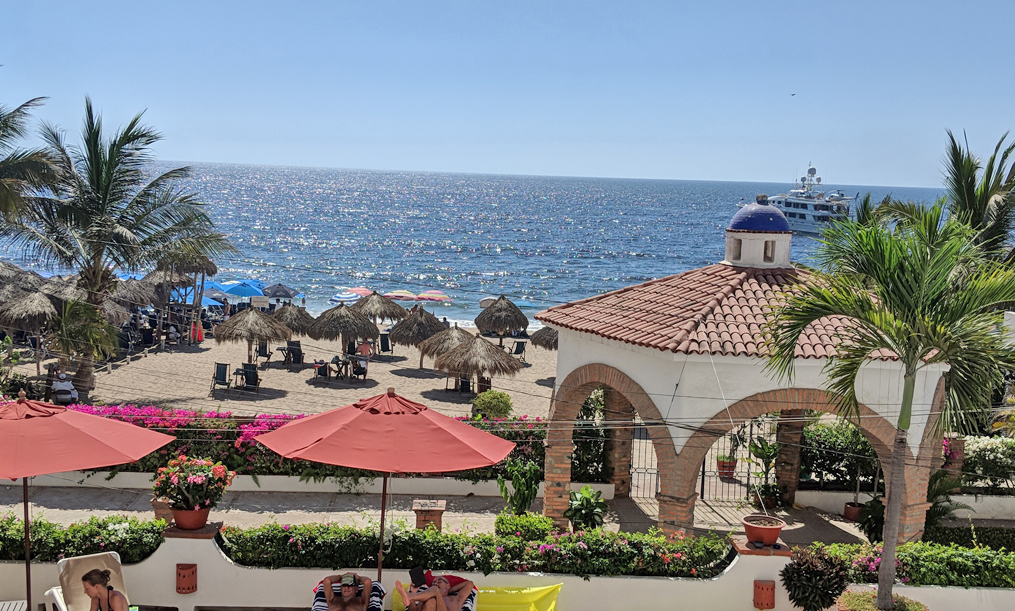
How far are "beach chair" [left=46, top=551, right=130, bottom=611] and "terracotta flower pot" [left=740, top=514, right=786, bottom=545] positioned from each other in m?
6.89

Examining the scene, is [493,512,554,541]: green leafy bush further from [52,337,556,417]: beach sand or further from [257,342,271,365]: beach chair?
[257,342,271,365]: beach chair

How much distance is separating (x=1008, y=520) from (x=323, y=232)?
106173 mm

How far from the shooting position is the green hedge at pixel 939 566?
10.4 metres

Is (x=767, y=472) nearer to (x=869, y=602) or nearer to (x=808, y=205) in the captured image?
(x=869, y=602)

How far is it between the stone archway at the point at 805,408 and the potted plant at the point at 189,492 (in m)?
5.91

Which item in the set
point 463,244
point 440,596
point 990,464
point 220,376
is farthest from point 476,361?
point 463,244

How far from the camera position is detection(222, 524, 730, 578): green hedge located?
10.3m

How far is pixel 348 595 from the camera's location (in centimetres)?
898

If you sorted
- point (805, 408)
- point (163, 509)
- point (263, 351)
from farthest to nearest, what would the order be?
point (263, 351), point (805, 408), point (163, 509)

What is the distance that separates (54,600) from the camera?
9.15 m

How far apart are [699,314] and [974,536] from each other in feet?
20.8

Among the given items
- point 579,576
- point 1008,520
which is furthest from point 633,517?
point 1008,520

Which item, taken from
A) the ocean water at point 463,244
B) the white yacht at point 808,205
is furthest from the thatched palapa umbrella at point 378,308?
the white yacht at point 808,205

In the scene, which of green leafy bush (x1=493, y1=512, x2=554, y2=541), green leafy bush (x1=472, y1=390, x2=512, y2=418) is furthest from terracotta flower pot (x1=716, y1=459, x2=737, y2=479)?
green leafy bush (x1=493, y1=512, x2=554, y2=541)
